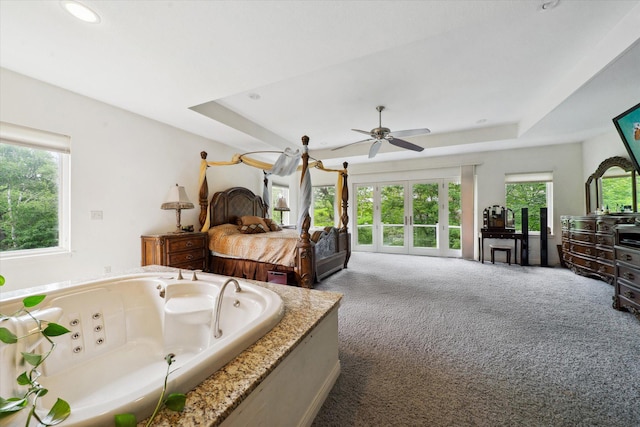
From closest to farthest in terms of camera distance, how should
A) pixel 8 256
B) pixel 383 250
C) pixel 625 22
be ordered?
1. pixel 625 22
2. pixel 8 256
3. pixel 383 250

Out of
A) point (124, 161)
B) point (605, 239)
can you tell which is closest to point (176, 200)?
point (124, 161)

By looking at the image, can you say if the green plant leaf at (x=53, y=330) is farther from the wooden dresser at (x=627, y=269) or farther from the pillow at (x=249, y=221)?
the pillow at (x=249, y=221)

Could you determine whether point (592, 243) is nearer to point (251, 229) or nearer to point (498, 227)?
point (498, 227)

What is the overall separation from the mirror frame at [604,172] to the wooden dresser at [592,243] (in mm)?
453

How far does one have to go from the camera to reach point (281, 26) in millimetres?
1778

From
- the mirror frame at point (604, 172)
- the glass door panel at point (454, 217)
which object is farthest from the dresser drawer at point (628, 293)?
the glass door panel at point (454, 217)

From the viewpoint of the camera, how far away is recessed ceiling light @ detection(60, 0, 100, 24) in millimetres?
1566

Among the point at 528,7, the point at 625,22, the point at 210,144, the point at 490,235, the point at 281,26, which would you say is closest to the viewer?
the point at 528,7

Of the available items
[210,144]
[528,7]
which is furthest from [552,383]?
[210,144]

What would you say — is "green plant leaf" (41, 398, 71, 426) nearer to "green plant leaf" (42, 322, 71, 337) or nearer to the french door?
"green plant leaf" (42, 322, 71, 337)

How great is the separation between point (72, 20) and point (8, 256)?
222 centimetres

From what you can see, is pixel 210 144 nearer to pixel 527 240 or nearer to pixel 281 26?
pixel 281 26

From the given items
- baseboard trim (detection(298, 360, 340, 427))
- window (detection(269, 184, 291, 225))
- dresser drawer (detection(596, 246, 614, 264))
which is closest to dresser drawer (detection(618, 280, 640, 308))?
dresser drawer (detection(596, 246, 614, 264))

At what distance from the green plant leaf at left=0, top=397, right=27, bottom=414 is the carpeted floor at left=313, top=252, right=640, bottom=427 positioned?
47.2 inches
